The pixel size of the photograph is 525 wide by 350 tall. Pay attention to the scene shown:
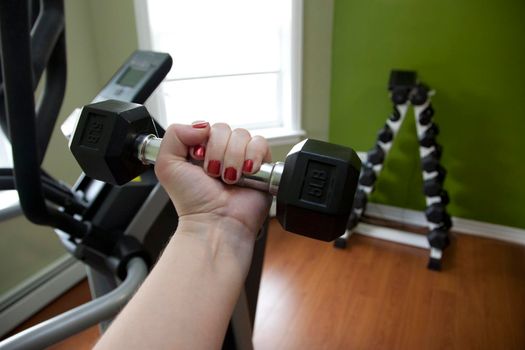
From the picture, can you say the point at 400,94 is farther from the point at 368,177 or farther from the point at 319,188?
the point at 319,188

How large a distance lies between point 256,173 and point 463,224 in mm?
2412

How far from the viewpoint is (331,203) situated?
0.51 meters

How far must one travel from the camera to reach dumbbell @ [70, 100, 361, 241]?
0.52 m

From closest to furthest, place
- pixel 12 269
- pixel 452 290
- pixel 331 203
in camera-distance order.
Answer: pixel 331 203, pixel 12 269, pixel 452 290

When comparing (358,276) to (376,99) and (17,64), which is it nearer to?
(376,99)

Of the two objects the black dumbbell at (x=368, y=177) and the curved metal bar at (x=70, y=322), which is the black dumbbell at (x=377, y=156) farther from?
the curved metal bar at (x=70, y=322)

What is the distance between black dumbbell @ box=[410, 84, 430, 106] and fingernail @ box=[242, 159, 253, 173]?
5.90 feet

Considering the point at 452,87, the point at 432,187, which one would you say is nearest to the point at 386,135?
the point at 432,187

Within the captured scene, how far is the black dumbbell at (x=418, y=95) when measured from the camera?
83.0 inches

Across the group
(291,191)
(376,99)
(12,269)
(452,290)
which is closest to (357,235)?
(452,290)

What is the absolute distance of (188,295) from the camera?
539mm

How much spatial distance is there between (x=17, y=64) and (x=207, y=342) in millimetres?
608

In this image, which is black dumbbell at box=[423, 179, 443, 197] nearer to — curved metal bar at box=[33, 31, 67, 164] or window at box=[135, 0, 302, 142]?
window at box=[135, 0, 302, 142]

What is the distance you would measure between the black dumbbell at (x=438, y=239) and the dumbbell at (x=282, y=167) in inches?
73.5
